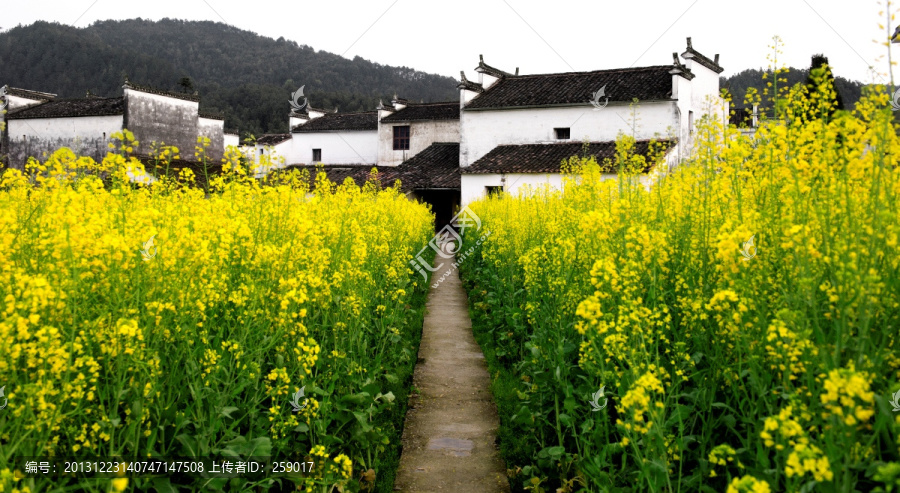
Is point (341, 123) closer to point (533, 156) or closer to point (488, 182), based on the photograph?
point (488, 182)

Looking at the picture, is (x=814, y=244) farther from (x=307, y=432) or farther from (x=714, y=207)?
(x=307, y=432)

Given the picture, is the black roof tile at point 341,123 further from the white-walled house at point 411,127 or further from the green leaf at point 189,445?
the green leaf at point 189,445

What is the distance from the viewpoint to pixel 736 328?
286 centimetres

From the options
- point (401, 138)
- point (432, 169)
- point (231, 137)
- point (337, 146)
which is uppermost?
point (231, 137)

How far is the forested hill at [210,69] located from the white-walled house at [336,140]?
6632mm

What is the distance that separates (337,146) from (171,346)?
114 ft

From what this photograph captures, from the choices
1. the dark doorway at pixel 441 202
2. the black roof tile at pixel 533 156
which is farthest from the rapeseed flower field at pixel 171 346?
the dark doorway at pixel 441 202

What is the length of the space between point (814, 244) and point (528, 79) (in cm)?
2784

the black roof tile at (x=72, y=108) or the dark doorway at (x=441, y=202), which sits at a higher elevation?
the black roof tile at (x=72, y=108)

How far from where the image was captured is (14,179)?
5656 millimetres

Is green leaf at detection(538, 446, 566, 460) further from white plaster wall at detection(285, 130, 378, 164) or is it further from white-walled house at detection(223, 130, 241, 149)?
white-walled house at detection(223, 130, 241, 149)

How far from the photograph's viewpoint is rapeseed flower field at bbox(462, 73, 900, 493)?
2.25 metres

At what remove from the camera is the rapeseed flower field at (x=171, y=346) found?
8.70ft

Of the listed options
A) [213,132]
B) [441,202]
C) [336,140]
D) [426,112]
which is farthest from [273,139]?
[441,202]
